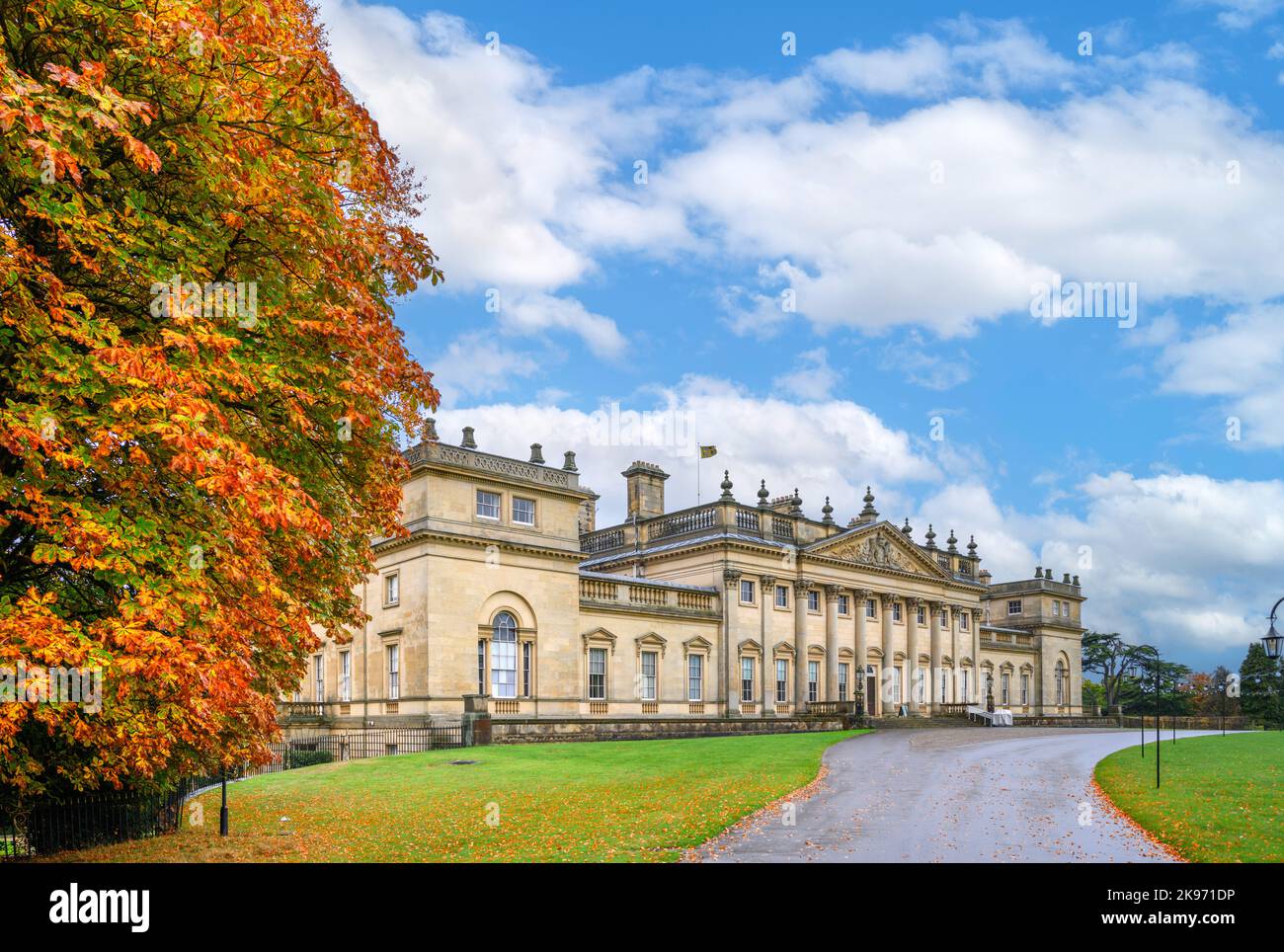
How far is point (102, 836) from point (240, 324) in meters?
8.69

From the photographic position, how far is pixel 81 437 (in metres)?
9.85

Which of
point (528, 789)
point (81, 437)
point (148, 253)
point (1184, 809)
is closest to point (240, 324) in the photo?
point (148, 253)

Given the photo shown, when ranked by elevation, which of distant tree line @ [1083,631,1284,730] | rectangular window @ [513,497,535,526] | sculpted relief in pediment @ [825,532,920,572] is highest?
rectangular window @ [513,497,535,526]

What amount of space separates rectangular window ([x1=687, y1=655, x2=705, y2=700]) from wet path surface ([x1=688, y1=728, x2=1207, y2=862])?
19503 mm

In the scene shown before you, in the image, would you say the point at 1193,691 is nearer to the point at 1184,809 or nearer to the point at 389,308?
the point at 1184,809

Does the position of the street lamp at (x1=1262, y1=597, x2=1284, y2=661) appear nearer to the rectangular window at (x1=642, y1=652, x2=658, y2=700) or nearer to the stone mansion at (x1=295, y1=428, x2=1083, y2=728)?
the stone mansion at (x1=295, y1=428, x2=1083, y2=728)

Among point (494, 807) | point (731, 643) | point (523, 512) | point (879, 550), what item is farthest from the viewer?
point (879, 550)

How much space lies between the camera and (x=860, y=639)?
185ft

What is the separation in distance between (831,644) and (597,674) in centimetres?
1594

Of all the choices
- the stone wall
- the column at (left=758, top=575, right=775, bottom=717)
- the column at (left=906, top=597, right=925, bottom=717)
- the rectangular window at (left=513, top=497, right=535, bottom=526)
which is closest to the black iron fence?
the stone wall

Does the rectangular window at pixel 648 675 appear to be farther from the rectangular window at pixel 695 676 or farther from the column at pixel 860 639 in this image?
the column at pixel 860 639

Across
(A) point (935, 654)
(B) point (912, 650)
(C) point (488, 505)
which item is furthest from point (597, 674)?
(A) point (935, 654)

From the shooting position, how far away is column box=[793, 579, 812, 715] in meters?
52.7

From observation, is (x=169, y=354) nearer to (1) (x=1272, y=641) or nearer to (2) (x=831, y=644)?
(1) (x=1272, y=641)
